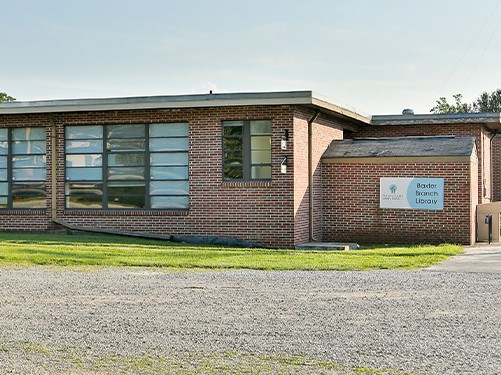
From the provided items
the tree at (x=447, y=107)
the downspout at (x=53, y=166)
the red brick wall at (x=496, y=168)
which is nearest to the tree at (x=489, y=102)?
the tree at (x=447, y=107)

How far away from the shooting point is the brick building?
850 inches

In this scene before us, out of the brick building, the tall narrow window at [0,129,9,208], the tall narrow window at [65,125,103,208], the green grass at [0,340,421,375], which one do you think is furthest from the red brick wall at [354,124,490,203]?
the green grass at [0,340,421,375]

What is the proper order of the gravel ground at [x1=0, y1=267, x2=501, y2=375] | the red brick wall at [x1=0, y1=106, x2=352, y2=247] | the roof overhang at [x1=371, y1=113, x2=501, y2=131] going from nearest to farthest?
the gravel ground at [x1=0, y1=267, x2=501, y2=375] < the red brick wall at [x1=0, y1=106, x2=352, y2=247] < the roof overhang at [x1=371, y1=113, x2=501, y2=131]

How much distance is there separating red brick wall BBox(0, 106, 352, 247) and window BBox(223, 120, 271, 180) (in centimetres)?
19

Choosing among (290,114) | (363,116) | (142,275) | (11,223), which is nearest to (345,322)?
(142,275)

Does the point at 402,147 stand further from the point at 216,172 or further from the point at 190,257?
the point at 190,257

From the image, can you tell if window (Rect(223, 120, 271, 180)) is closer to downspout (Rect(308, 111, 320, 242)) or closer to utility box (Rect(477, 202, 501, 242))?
downspout (Rect(308, 111, 320, 242))

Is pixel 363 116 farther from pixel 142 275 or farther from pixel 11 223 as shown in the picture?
pixel 142 275

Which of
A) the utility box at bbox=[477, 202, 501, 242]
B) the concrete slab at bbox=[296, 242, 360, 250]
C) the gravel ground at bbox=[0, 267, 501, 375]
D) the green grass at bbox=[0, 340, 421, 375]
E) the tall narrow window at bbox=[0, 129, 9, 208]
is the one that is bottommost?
the green grass at bbox=[0, 340, 421, 375]

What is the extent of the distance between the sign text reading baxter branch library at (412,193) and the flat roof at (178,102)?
8.12ft

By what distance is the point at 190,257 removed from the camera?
17.0 metres

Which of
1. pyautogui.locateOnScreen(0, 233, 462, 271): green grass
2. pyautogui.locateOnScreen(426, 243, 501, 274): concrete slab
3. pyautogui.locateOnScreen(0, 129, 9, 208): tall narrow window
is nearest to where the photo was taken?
pyautogui.locateOnScreen(426, 243, 501, 274): concrete slab

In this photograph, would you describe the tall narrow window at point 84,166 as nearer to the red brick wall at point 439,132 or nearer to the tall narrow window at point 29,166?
the tall narrow window at point 29,166

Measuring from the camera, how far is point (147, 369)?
301 inches
